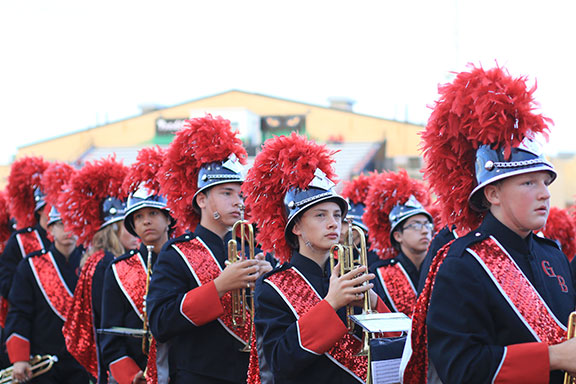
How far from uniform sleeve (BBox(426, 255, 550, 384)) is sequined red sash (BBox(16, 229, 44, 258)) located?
251 inches

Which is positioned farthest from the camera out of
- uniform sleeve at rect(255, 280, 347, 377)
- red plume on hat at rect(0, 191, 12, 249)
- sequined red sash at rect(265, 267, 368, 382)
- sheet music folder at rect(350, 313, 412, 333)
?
red plume on hat at rect(0, 191, 12, 249)

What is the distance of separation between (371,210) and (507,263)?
3.95m

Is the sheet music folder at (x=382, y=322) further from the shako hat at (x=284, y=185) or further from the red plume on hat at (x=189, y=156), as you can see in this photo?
the red plume on hat at (x=189, y=156)

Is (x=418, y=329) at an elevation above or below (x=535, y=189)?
below

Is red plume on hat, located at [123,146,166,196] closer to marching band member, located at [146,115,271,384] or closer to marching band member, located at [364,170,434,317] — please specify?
marching band member, located at [146,115,271,384]

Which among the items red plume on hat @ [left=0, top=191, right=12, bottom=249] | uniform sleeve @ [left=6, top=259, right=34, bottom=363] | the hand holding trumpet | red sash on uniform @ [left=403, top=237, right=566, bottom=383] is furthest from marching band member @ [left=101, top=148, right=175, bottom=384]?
red plume on hat @ [left=0, top=191, right=12, bottom=249]

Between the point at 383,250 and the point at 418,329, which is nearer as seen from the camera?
the point at 418,329

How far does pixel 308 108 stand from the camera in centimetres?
3831

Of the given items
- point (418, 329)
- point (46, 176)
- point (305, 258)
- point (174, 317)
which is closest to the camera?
point (418, 329)

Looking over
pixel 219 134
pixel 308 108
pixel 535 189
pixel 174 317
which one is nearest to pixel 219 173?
pixel 219 134

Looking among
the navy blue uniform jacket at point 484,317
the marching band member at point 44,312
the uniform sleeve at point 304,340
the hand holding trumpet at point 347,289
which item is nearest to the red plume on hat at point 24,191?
the marching band member at point 44,312

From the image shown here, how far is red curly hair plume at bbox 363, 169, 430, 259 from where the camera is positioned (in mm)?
6766

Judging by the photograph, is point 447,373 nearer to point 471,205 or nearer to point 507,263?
point 507,263

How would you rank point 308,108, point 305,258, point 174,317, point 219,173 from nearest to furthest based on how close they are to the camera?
point 305,258 → point 174,317 → point 219,173 → point 308,108
